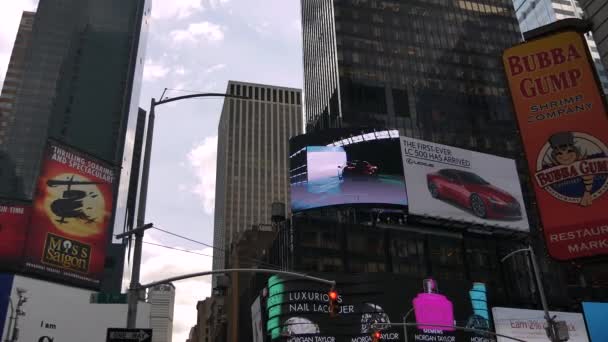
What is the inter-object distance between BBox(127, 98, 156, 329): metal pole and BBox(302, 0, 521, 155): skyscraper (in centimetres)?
10133

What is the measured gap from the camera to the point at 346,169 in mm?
75688

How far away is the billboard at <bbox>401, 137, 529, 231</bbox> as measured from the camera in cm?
7669

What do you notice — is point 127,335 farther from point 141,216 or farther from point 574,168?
point 574,168

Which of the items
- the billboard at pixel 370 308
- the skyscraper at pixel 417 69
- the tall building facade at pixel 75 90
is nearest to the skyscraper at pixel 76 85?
the tall building facade at pixel 75 90

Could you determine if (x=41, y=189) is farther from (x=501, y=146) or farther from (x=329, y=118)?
(x=501, y=146)

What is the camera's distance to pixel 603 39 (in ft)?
67.1

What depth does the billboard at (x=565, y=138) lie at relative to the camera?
17938mm

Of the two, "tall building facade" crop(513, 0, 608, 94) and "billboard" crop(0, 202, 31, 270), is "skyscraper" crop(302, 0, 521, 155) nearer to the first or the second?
"tall building facade" crop(513, 0, 608, 94)

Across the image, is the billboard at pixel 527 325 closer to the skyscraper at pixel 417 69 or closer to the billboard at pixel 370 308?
the billboard at pixel 370 308

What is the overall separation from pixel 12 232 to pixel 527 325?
2339 inches

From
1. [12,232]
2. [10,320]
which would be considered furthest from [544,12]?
[10,320]

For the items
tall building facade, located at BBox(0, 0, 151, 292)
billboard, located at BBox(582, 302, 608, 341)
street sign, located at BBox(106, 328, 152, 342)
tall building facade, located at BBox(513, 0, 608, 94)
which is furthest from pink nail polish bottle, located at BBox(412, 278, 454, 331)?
tall building facade, located at BBox(0, 0, 151, 292)

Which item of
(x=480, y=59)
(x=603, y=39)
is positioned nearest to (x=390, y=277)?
(x=603, y=39)

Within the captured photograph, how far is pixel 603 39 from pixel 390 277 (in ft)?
174
